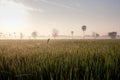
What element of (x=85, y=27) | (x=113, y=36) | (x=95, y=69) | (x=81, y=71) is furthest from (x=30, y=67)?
(x=113, y=36)

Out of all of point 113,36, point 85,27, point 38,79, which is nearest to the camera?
point 38,79

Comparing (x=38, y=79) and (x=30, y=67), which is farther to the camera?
(x=30, y=67)

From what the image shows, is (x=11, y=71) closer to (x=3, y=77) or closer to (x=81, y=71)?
(x=3, y=77)

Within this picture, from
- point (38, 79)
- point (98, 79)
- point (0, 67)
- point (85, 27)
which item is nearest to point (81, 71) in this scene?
point (98, 79)

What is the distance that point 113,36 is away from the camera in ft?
544

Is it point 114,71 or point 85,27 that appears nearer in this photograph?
point 114,71

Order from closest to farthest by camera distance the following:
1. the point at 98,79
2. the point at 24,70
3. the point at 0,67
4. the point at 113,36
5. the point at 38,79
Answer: the point at 98,79 → the point at 38,79 → the point at 24,70 → the point at 0,67 → the point at 113,36

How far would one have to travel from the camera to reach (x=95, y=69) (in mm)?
3514

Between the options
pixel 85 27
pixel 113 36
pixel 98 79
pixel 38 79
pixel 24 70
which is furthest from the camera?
pixel 113 36

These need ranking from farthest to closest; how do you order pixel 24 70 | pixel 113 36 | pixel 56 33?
pixel 56 33, pixel 113 36, pixel 24 70

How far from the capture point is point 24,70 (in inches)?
145

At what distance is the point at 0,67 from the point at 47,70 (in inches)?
57.1

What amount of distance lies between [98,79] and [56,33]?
185667 mm

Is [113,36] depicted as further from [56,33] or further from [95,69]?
[95,69]
